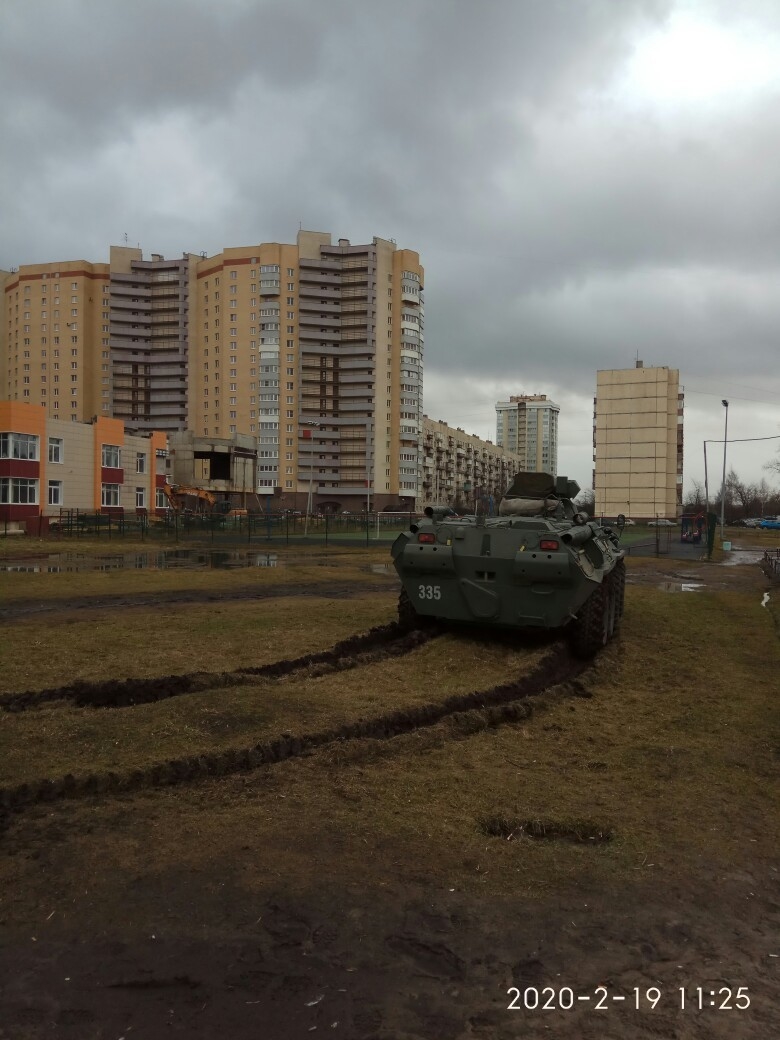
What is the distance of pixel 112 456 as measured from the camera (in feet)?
167

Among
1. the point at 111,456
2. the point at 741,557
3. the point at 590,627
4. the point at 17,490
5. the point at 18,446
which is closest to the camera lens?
the point at 590,627

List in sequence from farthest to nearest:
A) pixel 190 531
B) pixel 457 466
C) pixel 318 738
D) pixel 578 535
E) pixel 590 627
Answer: pixel 457 466 → pixel 190 531 → pixel 578 535 → pixel 590 627 → pixel 318 738

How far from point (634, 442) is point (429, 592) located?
24873 millimetres

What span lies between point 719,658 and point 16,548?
90.5 feet

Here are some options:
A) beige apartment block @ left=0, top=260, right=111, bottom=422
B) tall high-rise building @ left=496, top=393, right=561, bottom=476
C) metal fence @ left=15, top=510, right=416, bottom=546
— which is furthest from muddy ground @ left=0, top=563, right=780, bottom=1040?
tall high-rise building @ left=496, top=393, right=561, bottom=476

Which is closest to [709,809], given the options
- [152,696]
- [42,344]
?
[152,696]

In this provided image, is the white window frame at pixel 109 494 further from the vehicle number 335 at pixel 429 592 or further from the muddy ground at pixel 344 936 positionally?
the muddy ground at pixel 344 936

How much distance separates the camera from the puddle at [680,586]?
18.4m

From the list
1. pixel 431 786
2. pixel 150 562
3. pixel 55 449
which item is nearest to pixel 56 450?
pixel 55 449

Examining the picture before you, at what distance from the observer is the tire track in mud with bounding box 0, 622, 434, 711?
21.6 ft

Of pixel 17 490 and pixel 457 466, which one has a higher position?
pixel 457 466

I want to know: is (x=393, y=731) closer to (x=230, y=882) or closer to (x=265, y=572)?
(x=230, y=882)
